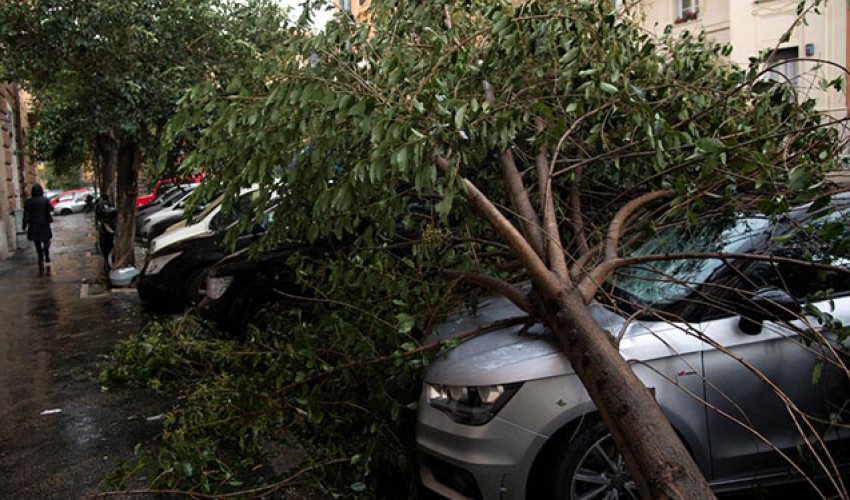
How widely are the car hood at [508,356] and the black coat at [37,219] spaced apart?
48.3ft

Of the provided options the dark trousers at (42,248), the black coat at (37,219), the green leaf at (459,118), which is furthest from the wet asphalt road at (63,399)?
the black coat at (37,219)

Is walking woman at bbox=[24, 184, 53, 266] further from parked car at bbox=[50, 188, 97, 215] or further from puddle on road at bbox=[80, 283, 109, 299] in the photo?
parked car at bbox=[50, 188, 97, 215]

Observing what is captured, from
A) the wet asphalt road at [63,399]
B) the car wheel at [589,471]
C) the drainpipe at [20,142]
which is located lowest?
the wet asphalt road at [63,399]

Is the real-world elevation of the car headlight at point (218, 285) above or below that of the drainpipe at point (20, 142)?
below

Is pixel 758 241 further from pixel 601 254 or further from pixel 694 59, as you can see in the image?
→ pixel 694 59

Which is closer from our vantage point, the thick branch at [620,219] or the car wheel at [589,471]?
the car wheel at [589,471]

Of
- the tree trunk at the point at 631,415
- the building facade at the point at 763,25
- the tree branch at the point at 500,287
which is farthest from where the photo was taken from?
the building facade at the point at 763,25

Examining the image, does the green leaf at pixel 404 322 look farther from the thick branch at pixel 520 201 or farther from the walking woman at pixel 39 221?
the walking woman at pixel 39 221

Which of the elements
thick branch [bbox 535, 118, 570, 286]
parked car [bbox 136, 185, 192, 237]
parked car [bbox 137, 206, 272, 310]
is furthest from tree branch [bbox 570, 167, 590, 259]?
parked car [bbox 136, 185, 192, 237]

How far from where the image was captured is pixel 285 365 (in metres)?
4.71

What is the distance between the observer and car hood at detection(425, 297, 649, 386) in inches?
140

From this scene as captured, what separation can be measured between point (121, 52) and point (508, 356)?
8516 mm

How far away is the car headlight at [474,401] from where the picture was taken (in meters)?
3.55

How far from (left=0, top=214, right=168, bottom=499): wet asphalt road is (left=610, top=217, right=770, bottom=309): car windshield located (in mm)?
3286
